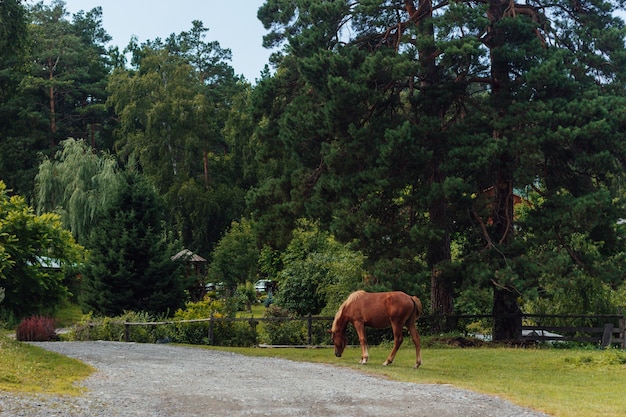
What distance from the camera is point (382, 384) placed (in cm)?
1622

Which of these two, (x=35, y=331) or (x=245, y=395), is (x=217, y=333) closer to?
(x=35, y=331)

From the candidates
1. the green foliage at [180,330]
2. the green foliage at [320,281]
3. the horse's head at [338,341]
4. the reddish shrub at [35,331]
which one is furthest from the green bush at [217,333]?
the horse's head at [338,341]

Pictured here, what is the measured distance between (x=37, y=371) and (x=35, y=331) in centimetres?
1560

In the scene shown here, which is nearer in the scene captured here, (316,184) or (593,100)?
(593,100)

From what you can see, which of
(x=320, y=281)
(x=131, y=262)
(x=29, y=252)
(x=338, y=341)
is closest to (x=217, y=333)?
(x=320, y=281)

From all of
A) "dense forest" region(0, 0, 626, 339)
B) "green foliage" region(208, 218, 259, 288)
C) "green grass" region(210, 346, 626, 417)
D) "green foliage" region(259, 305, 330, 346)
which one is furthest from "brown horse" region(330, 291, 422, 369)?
"green foliage" region(208, 218, 259, 288)

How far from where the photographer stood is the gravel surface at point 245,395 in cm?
1237

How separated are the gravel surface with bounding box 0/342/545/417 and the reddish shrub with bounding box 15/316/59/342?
1175cm

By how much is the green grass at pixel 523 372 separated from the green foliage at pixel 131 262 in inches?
333

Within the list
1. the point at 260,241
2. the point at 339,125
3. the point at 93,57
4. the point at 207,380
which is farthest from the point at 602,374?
the point at 93,57

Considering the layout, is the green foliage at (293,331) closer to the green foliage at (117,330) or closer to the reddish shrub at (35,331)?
the green foliage at (117,330)

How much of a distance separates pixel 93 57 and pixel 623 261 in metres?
58.4

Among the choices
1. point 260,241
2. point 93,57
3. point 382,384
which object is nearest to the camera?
point 382,384

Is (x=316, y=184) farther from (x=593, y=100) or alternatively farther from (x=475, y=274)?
(x=593, y=100)
